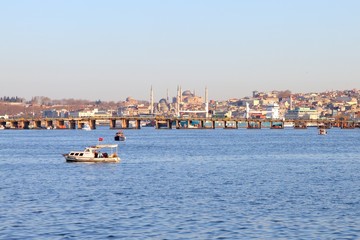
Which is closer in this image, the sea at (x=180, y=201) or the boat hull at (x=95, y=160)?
the sea at (x=180, y=201)

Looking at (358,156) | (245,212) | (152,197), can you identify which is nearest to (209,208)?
(245,212)

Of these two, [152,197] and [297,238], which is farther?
[152,197]

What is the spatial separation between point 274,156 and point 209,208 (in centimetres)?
4598

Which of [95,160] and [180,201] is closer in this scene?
[180,201]

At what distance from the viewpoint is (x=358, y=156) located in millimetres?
82500

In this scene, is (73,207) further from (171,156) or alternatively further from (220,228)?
(171,156)

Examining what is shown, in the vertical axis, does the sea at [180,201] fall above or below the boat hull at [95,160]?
below

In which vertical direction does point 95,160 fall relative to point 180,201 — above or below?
above

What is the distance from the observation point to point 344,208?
37.0 meters

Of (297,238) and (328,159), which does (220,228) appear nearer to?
(297,238)

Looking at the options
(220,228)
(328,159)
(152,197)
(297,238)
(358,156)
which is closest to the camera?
(297,238)

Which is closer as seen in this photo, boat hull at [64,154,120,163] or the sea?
the sea

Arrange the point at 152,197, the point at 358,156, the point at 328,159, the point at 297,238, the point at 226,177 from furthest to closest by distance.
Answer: the point at 358,156, the point at 328,159, the point at 226,177, the point at 152,197, the point at 297,238

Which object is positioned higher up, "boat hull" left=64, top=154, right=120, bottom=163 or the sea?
"boat hull" left=64, top=154, right=120, bottom=163
